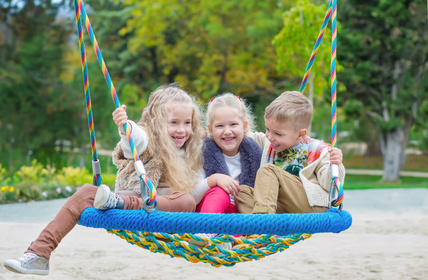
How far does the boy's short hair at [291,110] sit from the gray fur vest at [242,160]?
1.28ft

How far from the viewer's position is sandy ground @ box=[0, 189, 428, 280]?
404 centimetres

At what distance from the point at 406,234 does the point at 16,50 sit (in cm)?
1303

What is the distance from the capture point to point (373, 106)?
1410 centimetres

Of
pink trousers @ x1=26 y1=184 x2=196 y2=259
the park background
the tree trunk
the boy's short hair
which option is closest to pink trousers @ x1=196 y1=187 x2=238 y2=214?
pink trousers @ x1=26 y1=184 x2=196 y2=259

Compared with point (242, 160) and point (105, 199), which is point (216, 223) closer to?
point (105, 199)

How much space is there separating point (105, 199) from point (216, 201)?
1.93ft

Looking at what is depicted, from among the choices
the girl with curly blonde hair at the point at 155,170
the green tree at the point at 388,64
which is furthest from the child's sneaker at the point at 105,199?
the green tree at the point at 388,64

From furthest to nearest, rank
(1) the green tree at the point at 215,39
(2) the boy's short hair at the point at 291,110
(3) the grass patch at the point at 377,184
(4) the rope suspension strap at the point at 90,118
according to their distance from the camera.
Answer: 1. (1) the green tree at the point at 215,39
2. (3) the grass patch at the point at 377,184
3. (2) the boy's short hair at the point at 291,110
4. (4) the rope suspension strap at the point at 90,118

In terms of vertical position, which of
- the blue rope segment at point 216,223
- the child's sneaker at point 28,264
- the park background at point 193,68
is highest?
the park background at point 193,68

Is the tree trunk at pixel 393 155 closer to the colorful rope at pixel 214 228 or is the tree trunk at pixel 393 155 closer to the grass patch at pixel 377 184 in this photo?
the grass patch at pixel 377 184

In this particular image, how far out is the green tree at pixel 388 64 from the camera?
13359mm

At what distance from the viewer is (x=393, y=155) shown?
14203 mm

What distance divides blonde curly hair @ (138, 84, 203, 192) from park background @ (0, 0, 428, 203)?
20.7 feet

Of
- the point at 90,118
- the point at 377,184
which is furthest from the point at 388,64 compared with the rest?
the point at 90,118
